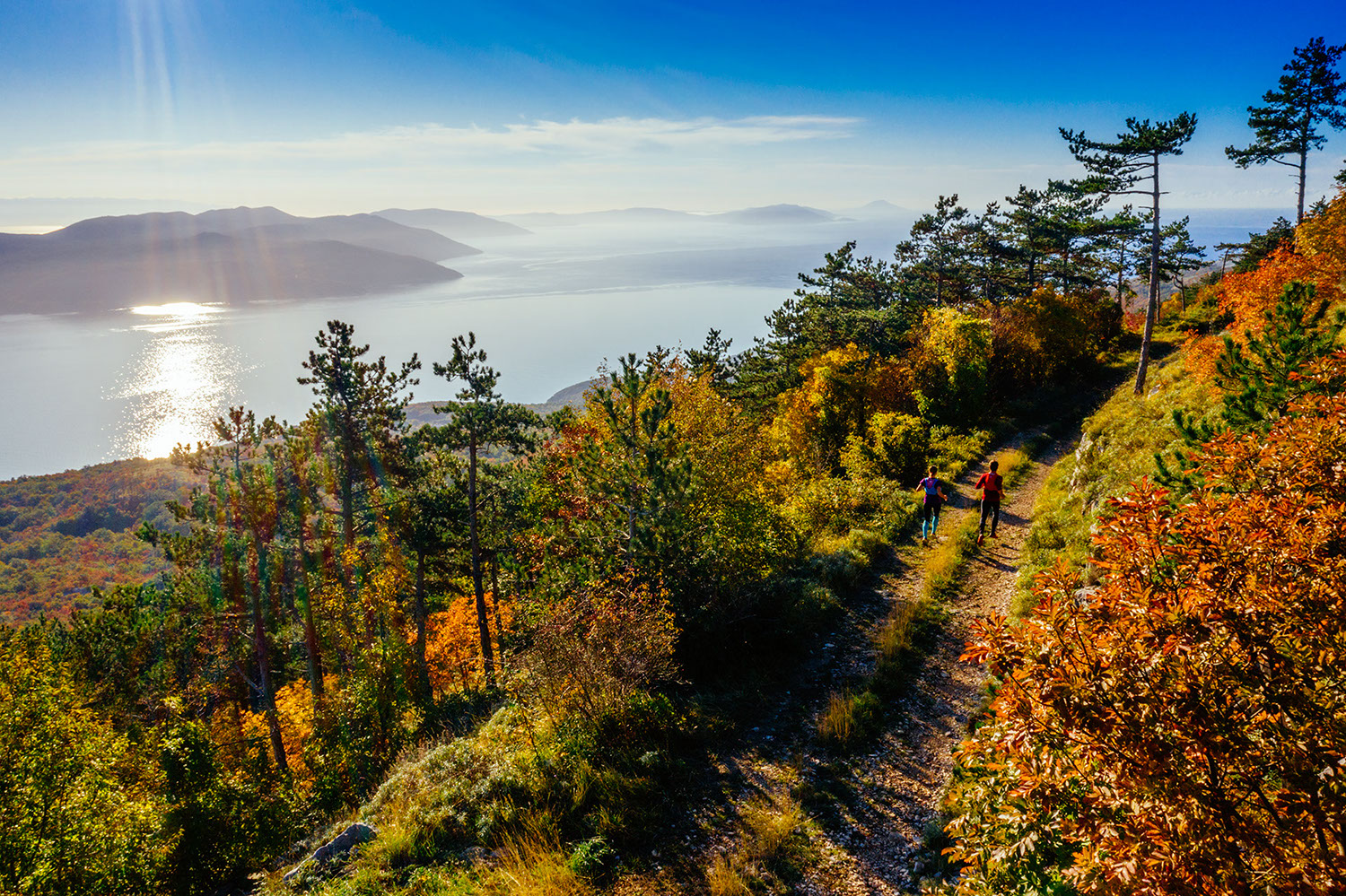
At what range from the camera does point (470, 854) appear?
842 centimetres

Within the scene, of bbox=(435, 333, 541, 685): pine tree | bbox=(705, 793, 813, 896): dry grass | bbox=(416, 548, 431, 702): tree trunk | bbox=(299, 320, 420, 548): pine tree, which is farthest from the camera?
bbox=(416, 548, 431, 702): tree trunk

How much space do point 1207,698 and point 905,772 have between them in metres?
6.12

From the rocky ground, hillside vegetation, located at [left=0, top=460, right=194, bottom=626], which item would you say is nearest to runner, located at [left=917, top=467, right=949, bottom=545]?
the rocky ground

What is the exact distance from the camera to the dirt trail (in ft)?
23.4

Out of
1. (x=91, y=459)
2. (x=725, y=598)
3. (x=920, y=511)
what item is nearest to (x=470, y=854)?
(x=725, y=598)

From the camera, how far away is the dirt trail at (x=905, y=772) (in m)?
7.13

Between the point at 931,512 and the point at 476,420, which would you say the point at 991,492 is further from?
the point at 476,420

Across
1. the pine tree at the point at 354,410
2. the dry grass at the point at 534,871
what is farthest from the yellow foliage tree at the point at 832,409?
the dry grass at the point at 534,871

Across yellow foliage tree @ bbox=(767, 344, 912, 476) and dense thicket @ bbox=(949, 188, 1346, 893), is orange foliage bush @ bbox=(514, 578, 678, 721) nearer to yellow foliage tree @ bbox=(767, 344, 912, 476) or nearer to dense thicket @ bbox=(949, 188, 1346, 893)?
dense thicket @ bbox=(949, 188, 1346, 893)

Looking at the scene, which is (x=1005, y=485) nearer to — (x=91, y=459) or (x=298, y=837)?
(x=298, y=837)

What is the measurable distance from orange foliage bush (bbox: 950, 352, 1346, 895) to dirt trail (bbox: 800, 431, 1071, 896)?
156 inches

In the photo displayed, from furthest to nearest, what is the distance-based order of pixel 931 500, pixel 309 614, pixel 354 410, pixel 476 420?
1. pixel 309 614
2. pixel 354 410
3. pixel 476 420
4. pixel 931 500

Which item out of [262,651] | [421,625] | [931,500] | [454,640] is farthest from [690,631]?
[454,640]

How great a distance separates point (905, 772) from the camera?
28.2 feet
